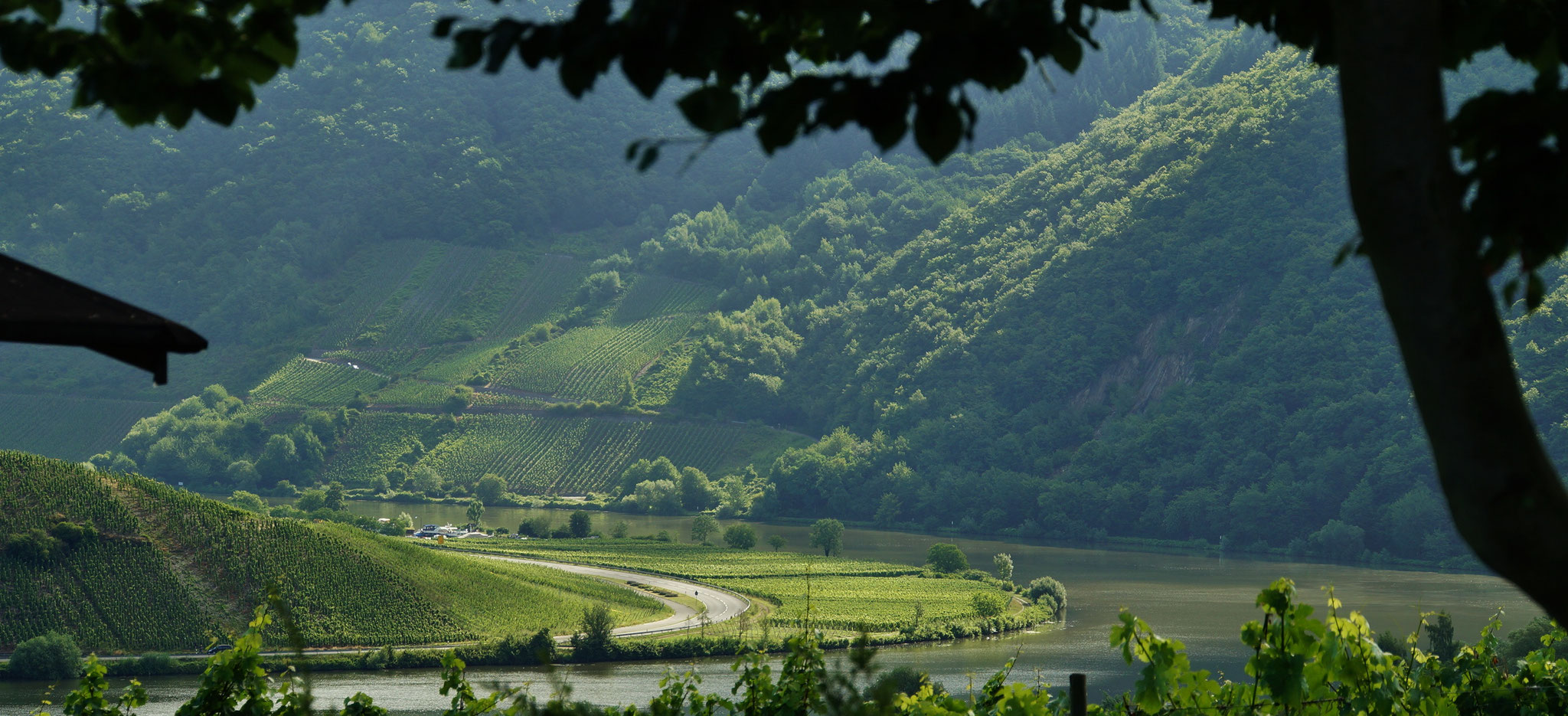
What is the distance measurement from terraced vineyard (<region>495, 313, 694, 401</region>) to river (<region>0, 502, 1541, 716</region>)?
39630 mm

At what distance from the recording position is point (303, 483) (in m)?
105

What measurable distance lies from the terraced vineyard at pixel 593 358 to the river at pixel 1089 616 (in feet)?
130

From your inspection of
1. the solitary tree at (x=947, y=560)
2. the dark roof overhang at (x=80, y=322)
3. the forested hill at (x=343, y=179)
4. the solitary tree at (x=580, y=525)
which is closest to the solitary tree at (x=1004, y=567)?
the solitary tree at (x=947, y=560)

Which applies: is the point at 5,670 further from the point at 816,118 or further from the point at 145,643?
the point at 816,118

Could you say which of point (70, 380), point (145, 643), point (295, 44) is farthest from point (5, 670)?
point (70, 380)

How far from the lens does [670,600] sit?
5028cm

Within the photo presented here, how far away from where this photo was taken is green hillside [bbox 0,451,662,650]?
3659cm

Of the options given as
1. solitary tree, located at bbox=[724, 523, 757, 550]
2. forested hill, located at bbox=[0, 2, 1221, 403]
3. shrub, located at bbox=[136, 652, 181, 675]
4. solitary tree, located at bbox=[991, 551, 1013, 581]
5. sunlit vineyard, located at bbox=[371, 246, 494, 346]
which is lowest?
shrub, located at bbox=[136, 652, 181, 675]

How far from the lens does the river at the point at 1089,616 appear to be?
32.2 m

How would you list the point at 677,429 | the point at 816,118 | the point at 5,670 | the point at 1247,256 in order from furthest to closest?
the point at 677,429 → the point at 1247,256 → the point at 5,670 → the point at 816,118

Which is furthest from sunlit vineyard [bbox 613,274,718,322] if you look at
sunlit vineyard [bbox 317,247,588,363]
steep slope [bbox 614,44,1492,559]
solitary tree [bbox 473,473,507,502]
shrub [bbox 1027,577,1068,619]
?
shrub [bbox 1027,577,1068,619]

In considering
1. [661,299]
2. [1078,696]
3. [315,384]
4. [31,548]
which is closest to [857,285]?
[661,299]

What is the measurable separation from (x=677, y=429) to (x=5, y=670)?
77814 millimetres

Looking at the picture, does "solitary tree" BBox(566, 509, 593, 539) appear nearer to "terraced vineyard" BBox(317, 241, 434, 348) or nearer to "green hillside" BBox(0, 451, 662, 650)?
"green hillside" BBox(0, 451, 662, 650)
